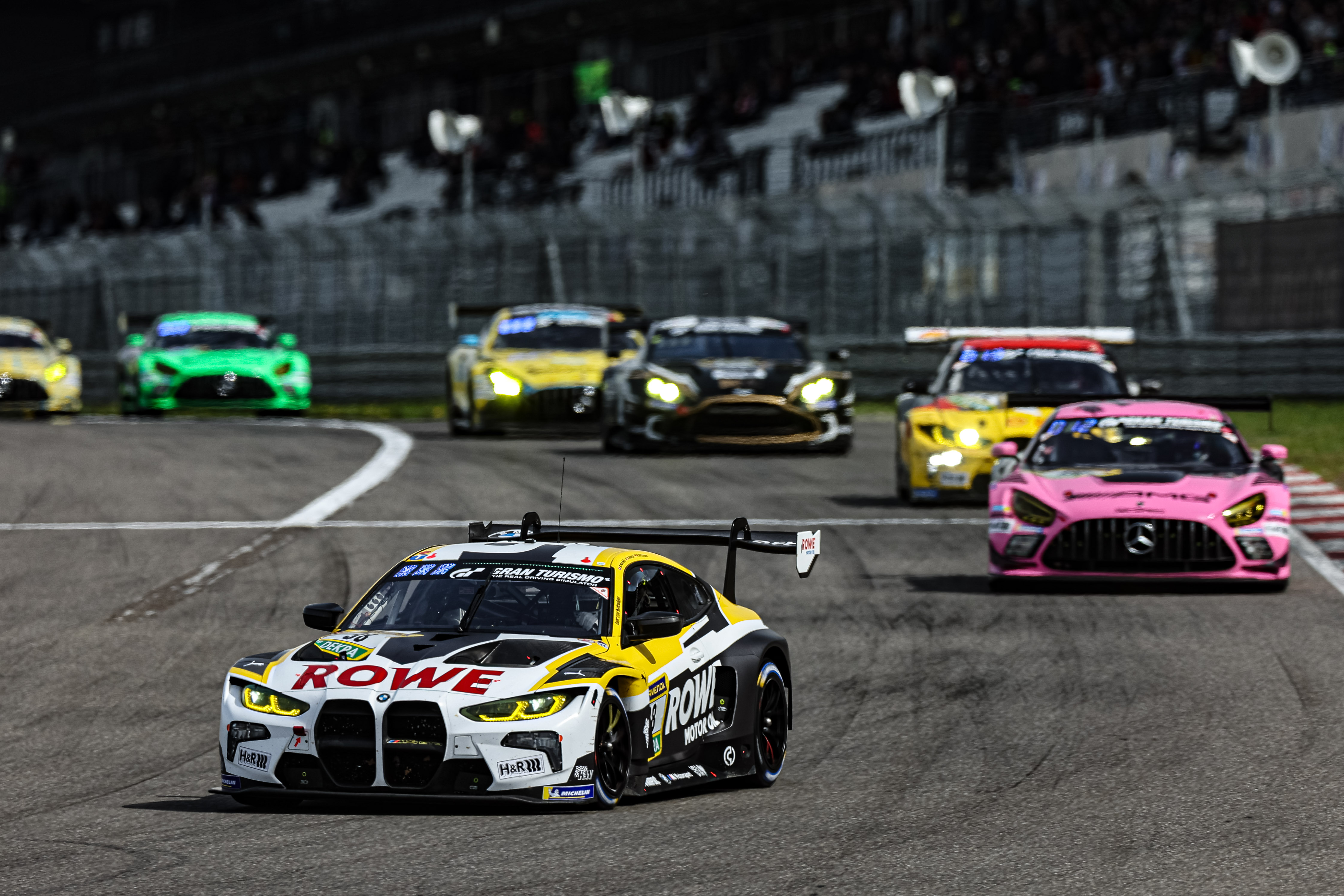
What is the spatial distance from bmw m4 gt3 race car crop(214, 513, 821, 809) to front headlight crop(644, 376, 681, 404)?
1138 centimetres

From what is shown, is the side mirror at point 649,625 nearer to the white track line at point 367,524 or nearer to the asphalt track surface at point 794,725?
the asphalt track surface at point 794,725

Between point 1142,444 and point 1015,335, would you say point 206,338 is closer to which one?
point 1015,335

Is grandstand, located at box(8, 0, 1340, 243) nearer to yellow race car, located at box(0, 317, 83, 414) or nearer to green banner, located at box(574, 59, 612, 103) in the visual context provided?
green banner, located at box(574, 59, 612, 103)

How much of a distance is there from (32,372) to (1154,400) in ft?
54.8

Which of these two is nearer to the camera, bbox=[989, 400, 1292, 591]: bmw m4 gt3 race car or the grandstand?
bbox=[989, 400, 1292, 591]: bmw m4 gt3 race car

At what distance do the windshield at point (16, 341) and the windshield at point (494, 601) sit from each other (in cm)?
2041

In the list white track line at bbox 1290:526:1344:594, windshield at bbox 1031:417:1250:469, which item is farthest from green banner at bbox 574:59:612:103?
windshield at bbox 1031:417:1250:469

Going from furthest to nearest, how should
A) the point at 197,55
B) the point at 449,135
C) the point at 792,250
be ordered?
the point at 197,55
the point at 449,135
the point at 792,250

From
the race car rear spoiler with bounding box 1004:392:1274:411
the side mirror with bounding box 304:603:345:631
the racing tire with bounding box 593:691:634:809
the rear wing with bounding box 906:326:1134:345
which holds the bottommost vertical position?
the racing tire with bounding box 593:691:634:809

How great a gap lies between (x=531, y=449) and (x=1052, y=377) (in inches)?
242

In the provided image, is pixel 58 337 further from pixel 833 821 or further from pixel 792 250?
pixel 833 821

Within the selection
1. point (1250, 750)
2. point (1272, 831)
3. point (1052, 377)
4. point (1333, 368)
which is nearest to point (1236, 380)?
point (1333, 368)

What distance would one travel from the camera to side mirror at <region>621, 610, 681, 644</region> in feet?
25.2

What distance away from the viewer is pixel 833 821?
722 cm
